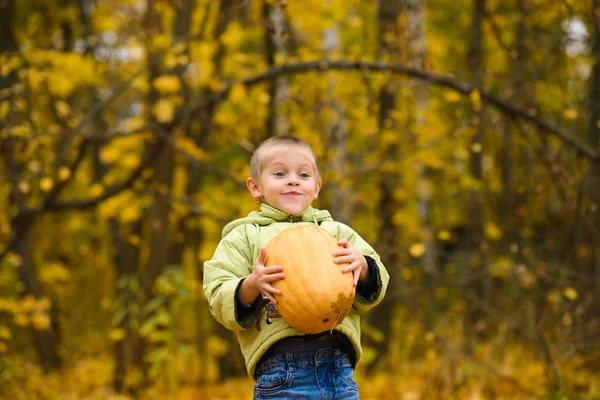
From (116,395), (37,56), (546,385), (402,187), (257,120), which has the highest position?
(37,56)

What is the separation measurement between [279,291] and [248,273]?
0.92 feet

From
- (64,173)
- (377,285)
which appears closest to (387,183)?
(64,173)

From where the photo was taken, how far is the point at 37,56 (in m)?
6.63

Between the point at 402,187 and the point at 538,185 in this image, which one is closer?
the point at 538,185

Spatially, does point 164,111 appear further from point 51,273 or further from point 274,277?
point 51,273

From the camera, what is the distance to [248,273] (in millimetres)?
2443

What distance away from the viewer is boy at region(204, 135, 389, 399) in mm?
2279

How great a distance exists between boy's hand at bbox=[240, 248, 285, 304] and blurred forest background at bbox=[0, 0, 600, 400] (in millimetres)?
2374

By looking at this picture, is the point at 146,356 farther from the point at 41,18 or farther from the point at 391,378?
the point at 41,18

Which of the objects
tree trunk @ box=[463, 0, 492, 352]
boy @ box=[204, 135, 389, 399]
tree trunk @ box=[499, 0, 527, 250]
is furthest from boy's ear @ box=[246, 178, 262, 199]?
tree trunk @ box=[463, 0, 492, 352]

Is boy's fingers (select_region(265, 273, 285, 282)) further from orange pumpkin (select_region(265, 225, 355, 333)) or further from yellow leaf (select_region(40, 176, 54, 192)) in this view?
yellow leaf (select_region(40, 176, 54, 192))

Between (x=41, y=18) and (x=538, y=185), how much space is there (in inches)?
250

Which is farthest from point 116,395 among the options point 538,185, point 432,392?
point 538,185

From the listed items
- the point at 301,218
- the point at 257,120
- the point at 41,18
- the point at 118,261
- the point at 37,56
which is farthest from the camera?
the point at 41,18
